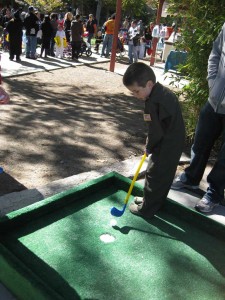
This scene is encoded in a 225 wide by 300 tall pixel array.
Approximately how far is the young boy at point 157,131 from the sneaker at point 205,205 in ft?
1.56

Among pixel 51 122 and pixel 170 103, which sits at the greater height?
pixel 170 103

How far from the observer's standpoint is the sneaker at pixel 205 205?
137 inches

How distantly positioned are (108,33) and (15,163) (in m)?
11.7

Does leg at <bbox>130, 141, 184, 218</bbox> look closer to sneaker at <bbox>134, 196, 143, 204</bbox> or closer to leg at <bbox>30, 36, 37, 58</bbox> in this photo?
sneaker at <bbox>134, 196, 143, 204</bbox>

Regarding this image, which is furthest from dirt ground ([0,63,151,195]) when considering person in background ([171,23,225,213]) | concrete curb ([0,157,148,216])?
person in background ([171,23,225,213])

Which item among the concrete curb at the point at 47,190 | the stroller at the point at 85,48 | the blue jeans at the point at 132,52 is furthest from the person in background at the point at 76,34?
the concrete curb at the point at 47,190

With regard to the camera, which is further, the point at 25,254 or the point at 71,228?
the point at 71,228

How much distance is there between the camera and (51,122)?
20.0 ft

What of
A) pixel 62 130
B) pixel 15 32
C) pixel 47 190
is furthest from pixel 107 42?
pixel 47 190

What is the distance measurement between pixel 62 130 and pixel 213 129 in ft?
9.07

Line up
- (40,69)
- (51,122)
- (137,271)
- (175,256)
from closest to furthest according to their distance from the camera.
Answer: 1. (137,271)
2. (175,256)
3. (51,122)
4. (40,69)

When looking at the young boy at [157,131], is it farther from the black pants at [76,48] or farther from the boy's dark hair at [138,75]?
the black pants at [76,48]

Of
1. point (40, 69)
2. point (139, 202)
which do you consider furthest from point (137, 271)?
point (40, 69)

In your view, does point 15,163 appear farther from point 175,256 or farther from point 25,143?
point 175,256
